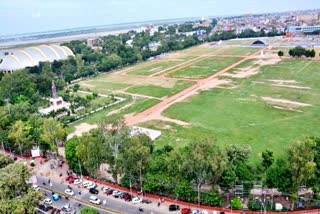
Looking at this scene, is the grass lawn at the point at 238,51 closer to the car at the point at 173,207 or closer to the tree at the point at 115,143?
the tree at the point at 115,143

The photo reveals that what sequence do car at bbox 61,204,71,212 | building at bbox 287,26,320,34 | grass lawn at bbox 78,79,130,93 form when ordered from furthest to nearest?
1. building at bbox 287,26,320,34
2. grass lawn at bbox 78,79,130,93
3. car at bbox 61,204,71,212

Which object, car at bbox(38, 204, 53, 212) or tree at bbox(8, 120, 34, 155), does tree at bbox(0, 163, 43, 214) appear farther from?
tree at bbox(8, 120, 34, 155)

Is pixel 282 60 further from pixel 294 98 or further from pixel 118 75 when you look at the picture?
pixel 118 75

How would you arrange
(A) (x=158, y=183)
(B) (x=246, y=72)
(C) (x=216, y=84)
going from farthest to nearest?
(B) (x=246, y=72) < (C) (x=216, y=84) < (A) (x=158, y=183)

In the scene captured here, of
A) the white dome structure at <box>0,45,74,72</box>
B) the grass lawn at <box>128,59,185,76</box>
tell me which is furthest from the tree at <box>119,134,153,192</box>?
the white dome structure at <box>0,45,74,72</box>

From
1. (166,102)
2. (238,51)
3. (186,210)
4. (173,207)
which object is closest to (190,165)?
(186,210)

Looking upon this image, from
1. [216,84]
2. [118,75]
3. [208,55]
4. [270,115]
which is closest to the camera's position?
A: [270,115]

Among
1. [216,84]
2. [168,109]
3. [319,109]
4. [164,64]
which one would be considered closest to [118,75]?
[164,64]
